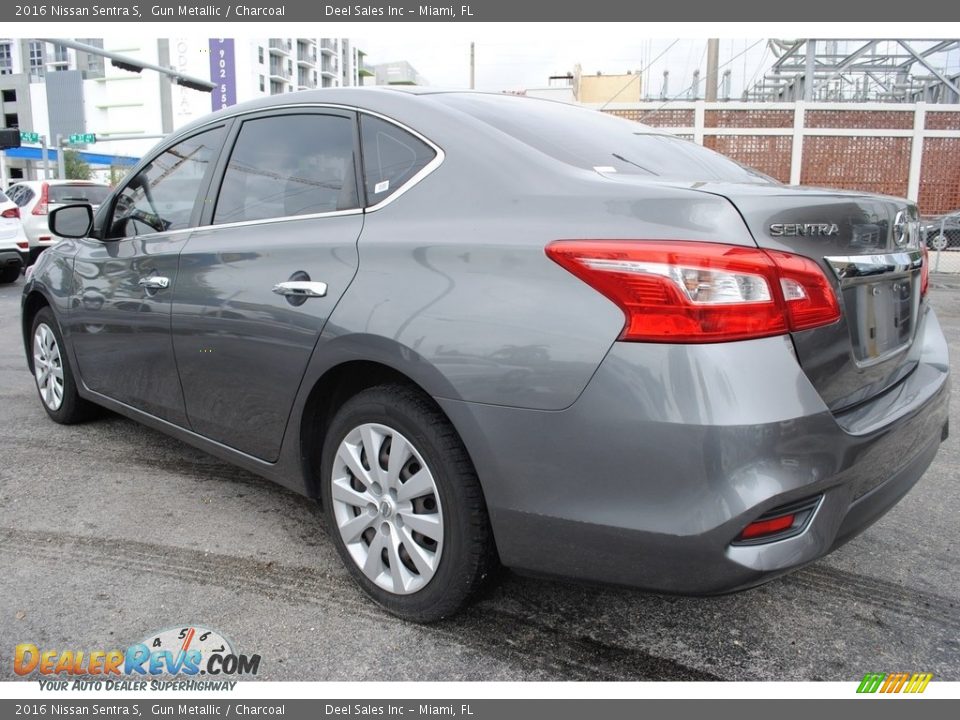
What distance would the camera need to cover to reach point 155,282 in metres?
3.23

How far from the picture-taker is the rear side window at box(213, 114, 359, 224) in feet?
8.69

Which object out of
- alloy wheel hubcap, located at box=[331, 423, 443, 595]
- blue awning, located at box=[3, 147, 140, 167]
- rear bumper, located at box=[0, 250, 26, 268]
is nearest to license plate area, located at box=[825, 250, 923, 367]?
alloy wheel hubcap, located at box=[331, 423, 443, 595]

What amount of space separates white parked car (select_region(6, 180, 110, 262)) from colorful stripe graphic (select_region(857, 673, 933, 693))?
43.1 ft

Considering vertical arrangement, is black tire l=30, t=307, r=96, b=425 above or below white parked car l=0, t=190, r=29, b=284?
below

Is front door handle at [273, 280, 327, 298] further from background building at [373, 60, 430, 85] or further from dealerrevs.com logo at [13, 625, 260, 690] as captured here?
background building at [373, 60, 430, 85]

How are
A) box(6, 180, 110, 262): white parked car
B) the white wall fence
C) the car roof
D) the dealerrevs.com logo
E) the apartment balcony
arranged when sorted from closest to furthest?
1. the dealerrevs.com logo
2. the car roof
3. box(6, 180, 110, 262): white parked car
4. the white wall fence
5. the apartment balcony

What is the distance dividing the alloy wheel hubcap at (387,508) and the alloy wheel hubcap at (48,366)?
2.63 meters

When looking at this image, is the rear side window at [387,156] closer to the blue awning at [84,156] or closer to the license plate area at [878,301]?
the license plate area at [878,301]

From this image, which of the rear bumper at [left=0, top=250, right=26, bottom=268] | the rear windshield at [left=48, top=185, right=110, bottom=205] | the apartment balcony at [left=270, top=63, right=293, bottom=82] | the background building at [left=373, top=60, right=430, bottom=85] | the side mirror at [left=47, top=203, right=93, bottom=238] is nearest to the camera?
the side mirror at [left=47, top=203, right=93, bottom=238]

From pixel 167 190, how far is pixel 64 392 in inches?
62.7

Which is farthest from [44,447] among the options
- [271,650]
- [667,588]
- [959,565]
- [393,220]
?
[959,565]

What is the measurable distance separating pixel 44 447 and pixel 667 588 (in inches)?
141

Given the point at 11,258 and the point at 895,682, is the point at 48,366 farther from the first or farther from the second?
the point at 11,258

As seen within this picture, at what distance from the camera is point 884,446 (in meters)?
2.04
